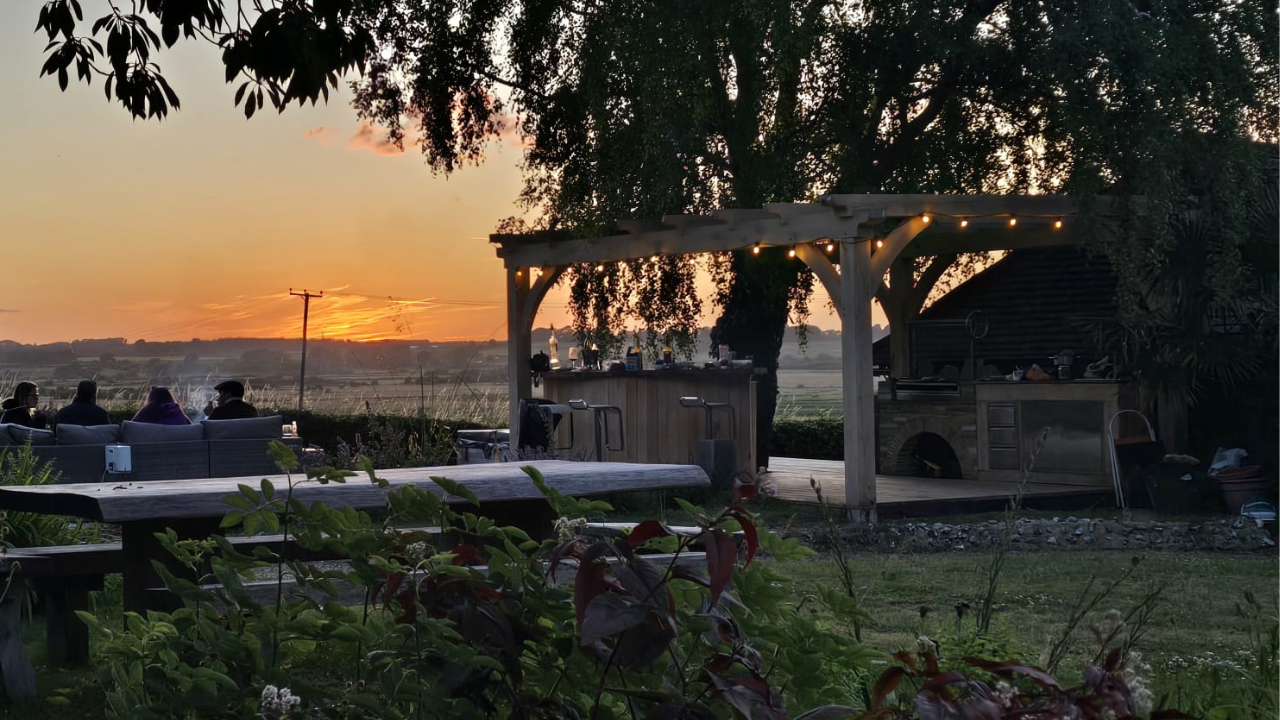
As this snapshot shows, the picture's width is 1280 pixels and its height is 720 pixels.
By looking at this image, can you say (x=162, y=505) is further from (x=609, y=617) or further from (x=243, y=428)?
(x=243, y=428)

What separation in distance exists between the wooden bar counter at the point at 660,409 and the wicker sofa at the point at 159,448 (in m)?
4.00

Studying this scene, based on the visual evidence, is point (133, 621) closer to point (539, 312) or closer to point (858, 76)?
point (858, 76)

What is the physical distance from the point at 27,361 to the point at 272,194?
16.1m

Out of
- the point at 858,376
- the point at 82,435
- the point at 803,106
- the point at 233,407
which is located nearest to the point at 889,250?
the point at 858,376

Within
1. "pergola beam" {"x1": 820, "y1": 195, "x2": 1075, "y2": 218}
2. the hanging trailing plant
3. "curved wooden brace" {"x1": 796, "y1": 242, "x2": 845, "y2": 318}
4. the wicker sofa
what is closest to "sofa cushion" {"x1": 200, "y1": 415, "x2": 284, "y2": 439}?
the wicker sofa

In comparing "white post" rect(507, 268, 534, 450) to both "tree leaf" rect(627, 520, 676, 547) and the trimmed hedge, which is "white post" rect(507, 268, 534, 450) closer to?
the trimmed hedge

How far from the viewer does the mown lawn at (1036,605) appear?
14.2 feet

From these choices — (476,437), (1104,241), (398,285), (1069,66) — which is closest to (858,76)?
(1069,66)

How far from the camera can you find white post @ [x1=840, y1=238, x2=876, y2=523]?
10.6m

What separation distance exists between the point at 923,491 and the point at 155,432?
6529mm

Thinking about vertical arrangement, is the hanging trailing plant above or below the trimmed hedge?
above

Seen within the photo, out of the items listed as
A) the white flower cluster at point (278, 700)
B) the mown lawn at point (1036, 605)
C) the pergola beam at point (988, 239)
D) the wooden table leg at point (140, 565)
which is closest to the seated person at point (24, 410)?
→ the mown lawn at point (1036, 605)

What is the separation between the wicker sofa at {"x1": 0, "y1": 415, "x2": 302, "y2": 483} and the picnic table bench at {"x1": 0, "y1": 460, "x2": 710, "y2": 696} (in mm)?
3829

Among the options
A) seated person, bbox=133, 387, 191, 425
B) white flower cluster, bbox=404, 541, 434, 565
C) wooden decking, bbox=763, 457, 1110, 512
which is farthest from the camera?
wooden decking, bbox=763, 457, 1110, 512
